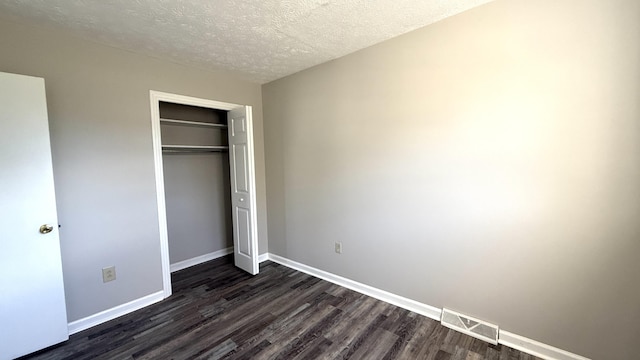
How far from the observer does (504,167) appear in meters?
1.86

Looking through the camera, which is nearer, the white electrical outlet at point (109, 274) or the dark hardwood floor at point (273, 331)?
the dark hardwood floor at point (273, 331)

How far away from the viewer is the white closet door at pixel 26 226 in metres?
1.78

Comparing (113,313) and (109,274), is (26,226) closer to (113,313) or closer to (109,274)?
(109,274)

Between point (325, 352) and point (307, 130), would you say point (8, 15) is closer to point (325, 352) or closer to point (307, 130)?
point (307, 130)

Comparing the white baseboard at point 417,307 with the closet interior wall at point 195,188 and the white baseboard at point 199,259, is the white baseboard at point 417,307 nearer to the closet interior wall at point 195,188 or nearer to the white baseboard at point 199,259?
the white baseboard at point 199,259

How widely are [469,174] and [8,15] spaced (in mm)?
3595

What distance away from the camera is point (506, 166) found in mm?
1848

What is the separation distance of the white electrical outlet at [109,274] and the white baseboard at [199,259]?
0.96 m

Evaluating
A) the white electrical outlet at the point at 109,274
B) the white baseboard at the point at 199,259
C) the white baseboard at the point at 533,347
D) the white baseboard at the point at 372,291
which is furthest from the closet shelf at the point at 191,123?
the white baseboard at the point at 533,347

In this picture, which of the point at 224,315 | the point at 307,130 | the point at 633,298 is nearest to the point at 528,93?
the point at 633,298

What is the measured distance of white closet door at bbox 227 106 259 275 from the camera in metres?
3.05

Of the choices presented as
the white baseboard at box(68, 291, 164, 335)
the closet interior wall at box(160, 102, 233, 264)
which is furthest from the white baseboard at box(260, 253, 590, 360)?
the white baseboard at box(68, 291, 164, 335)

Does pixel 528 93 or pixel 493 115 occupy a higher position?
pixel 528 93

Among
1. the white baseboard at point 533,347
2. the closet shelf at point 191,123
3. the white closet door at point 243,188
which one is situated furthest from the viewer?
the closet shelf at point 191,123
